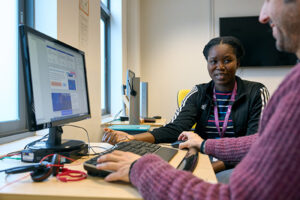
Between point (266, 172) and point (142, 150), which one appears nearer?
point (266, 172)

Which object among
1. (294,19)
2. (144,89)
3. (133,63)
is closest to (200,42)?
Answer: (133,63)

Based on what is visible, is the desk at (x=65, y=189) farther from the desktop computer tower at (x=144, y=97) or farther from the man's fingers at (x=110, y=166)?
the desktop computer tower at (x=144, y=97)

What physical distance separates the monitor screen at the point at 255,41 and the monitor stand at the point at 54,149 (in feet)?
11.1

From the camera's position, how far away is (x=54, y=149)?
36.1 inches

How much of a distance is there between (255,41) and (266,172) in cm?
377

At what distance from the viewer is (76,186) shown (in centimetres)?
67

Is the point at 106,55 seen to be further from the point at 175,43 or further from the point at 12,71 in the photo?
the point at 12,71

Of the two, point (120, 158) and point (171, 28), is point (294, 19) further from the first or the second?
point (171, 28)

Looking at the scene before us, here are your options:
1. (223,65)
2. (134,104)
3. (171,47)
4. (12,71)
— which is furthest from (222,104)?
(171,47)

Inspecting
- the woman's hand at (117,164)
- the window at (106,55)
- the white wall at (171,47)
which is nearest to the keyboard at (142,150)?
the woman's hand at (117,164)

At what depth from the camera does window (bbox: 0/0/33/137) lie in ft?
4.74

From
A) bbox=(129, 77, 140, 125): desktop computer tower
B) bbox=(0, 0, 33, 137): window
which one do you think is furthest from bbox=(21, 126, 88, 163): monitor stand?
bbox=(129, 77, 140, 125): desktop computer tower

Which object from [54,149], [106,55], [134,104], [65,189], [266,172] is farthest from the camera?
[106,55]

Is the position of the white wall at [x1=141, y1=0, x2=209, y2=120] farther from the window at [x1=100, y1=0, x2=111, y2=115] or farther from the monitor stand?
the monitor stand
